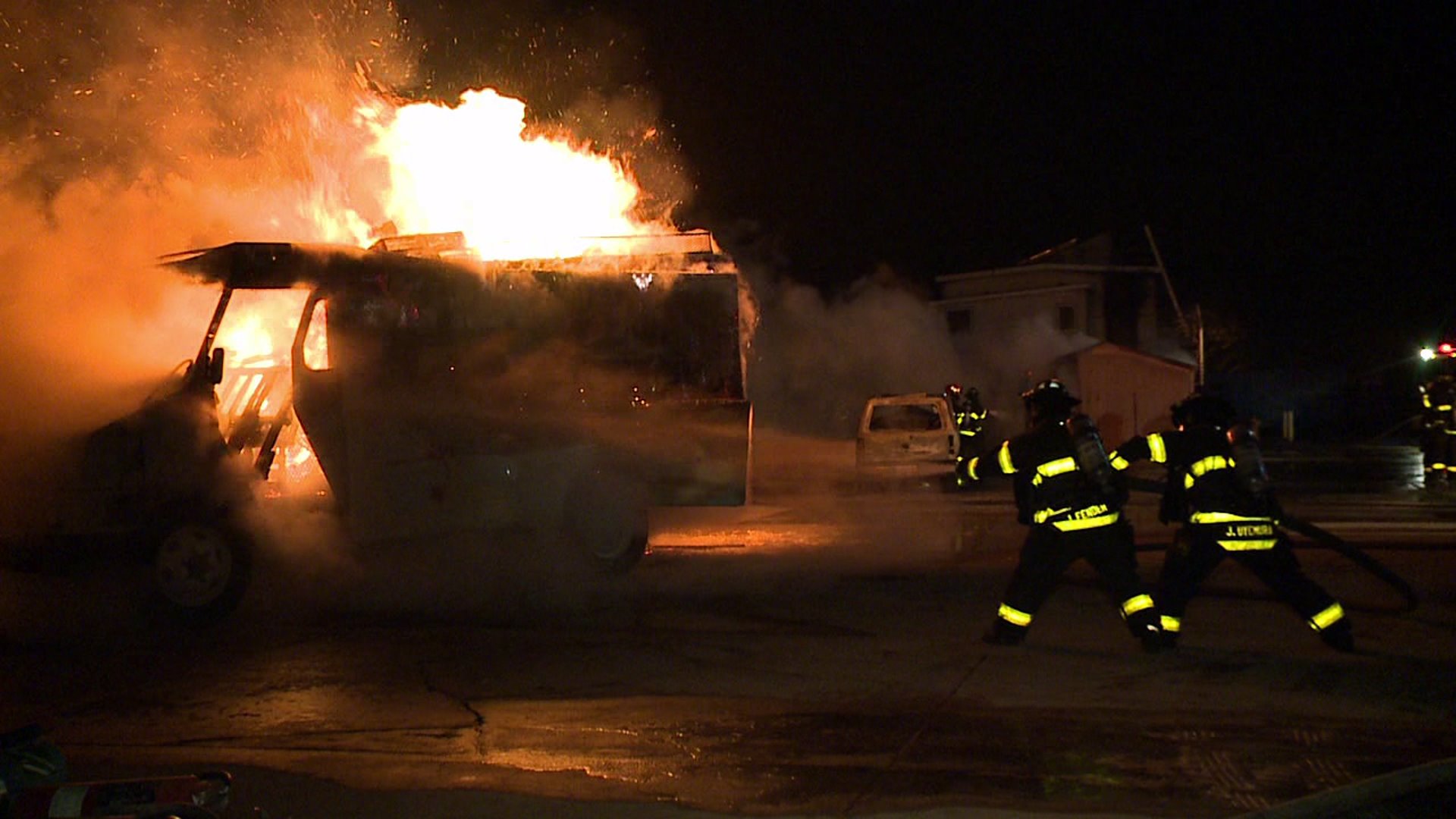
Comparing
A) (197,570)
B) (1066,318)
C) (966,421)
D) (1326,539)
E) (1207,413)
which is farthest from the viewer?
(1066,318)

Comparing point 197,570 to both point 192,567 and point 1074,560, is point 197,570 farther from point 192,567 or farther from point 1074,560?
point 1074,560

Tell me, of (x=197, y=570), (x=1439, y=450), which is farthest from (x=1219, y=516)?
(x=1439, y=450)

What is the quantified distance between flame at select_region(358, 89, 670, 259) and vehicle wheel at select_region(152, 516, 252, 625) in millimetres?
5674

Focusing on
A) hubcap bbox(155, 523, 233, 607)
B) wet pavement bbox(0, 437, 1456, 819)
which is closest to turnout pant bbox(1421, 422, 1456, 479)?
wet pavement bbox(0, 437, 1456, 819)

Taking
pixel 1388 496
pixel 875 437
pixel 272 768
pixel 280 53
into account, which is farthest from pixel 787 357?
pixel 272 768

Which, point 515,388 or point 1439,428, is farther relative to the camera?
point 1439,428

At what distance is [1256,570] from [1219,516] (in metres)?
0.40

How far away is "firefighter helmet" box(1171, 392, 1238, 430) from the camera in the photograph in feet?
27.8

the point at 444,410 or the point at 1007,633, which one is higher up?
the point at 444,410

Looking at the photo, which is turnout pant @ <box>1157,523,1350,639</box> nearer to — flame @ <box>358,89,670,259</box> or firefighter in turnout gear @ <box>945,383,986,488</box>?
flame @ <box>358,89,670,259</box>

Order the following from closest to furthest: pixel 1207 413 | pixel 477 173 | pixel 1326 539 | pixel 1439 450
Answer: pixel 1207 413 → pixel 1326 539 → pixel 477 173 → pixel 1439 450

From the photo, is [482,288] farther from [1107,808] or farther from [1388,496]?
[1388,496]

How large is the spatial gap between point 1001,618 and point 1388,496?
13804mm

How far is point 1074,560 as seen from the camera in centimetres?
839
